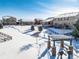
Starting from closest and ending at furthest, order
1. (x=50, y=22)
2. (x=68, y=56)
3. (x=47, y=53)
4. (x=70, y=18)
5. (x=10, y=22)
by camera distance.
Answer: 1. (x=68, y=56)
2. (x=47, y=53)
3. (x=70, y=18)
4. (x=50, y=22)
5. (x=10, y=22)

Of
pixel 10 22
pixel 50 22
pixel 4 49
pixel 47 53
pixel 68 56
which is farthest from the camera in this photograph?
pixel 10 22

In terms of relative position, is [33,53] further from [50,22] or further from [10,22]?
[10,22]

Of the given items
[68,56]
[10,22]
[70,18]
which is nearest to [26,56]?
[68,56]

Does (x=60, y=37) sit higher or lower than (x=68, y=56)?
higher

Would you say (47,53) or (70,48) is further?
(47,53)

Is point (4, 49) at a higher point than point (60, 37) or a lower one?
lower

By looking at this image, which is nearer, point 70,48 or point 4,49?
point 70,48

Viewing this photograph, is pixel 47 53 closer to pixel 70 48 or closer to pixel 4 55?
pixel 70 48

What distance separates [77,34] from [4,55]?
12.2 metres

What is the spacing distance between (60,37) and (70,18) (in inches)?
760

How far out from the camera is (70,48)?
417 inches

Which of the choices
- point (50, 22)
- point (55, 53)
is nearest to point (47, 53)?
point (55, 53)

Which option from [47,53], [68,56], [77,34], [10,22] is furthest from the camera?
[10,22]

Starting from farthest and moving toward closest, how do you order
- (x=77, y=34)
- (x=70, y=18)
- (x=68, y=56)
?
(x=70, y=18)
(x=77, y=34)
(x=68, y=56)
